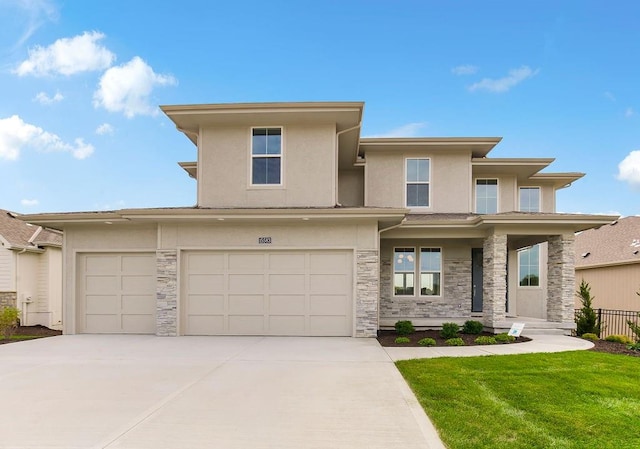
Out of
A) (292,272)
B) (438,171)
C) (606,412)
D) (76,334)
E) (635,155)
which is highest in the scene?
(635,155)

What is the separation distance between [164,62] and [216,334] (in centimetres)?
1373

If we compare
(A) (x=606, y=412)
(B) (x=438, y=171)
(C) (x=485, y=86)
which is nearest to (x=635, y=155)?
(C) (x=485, y=86)

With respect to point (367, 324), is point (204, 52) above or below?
above

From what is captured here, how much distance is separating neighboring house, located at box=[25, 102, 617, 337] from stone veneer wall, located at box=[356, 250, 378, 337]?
0.09ft

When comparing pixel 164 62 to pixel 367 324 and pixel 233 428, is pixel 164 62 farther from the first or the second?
pixel 233 428

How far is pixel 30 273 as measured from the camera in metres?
16.6

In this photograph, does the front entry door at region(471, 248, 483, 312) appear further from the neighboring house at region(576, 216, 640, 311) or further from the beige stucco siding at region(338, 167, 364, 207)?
the neighboring house at region(576, 216, 640, 311)

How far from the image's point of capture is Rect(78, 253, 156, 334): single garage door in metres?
11.8

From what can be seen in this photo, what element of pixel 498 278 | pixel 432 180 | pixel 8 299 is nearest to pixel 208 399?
pixel 498 278

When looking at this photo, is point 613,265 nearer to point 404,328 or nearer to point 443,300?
point 443,300

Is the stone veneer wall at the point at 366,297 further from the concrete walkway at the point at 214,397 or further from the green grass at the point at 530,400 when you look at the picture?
the green grass at the point at 530,400

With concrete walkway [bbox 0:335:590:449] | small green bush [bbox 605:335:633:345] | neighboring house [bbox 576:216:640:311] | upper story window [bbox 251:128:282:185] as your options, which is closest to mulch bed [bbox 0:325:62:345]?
concrete walkway [bbox 0:335:590:449]

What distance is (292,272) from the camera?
36.7 feet

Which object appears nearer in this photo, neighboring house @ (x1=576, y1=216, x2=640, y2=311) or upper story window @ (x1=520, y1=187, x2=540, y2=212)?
upper story window @ (x1=520, y1=187, x2=540, y2=212)
